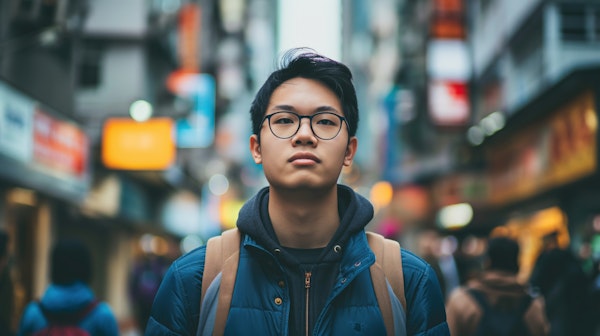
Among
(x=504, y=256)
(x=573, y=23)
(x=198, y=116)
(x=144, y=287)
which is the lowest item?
(x=144, y=287)

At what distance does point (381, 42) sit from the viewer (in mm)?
80688

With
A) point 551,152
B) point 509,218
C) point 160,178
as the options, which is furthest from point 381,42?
point 551,152

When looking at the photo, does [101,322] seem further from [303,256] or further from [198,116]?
[198,116]

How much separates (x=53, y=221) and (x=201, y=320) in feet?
54.3

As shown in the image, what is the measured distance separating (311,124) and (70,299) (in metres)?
3.44

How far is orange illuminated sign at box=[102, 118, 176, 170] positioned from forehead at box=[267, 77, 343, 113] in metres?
16.3

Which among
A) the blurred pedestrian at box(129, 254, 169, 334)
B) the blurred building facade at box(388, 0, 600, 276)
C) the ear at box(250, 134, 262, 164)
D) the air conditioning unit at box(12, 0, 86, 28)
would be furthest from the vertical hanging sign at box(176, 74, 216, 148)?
the ear at box(250, 134, 262, 164)

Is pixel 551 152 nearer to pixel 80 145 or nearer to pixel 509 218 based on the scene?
pixel 509 218

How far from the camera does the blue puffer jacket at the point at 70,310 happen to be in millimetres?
5645

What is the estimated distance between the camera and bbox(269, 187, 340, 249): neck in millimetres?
2992

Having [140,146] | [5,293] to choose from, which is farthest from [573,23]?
[5,293]

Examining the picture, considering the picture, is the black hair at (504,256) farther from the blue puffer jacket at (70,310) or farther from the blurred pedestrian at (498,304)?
the blue puffer jacket at (70,310)

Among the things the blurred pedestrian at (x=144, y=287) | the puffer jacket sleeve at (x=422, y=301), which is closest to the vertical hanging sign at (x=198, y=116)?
the blurred pedestrian at (x=144, y=287)

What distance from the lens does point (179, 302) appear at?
114 inches
